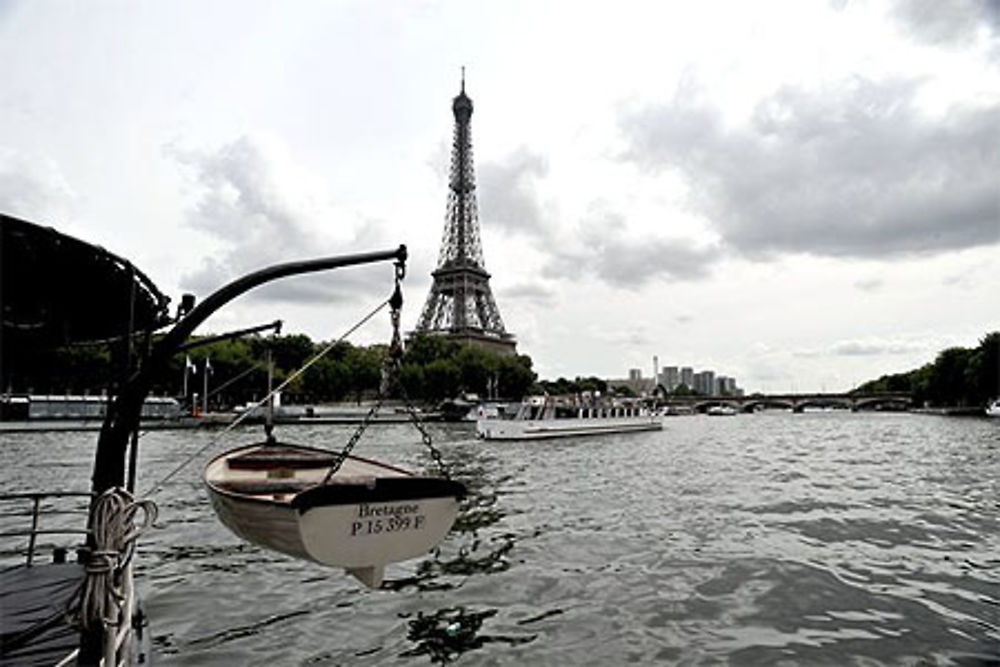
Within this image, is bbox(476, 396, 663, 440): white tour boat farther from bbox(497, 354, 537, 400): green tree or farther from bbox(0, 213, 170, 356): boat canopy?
bbox(0, 213, 170, 356): boat canopy

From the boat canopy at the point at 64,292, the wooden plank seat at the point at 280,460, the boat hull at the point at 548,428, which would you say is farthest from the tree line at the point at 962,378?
the boat canopy at the point at 64,292

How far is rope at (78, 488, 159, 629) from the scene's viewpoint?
448 cm

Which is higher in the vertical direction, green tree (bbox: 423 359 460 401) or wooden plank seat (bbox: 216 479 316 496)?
green tree (bbox: 423 359 460 401)

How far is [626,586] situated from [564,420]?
51736mm

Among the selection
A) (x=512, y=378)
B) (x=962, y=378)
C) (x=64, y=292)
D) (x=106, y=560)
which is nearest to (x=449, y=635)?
(x=106, y=560)

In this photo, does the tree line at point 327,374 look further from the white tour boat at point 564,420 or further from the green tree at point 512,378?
the white tour boat at point 564,420

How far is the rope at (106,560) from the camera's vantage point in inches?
177

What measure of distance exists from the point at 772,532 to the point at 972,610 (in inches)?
244

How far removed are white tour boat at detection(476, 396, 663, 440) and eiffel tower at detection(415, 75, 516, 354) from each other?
176 ft

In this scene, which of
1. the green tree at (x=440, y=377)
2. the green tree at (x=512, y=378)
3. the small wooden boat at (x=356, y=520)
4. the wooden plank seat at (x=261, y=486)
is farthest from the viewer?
the green tree at (x=512, y=378)

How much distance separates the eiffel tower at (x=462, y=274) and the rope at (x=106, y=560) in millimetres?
124598

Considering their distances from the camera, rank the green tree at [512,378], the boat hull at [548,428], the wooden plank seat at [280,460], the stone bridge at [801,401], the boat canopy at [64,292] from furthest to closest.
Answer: the stone bridge at [801,401], the green tree at [512,378], the boat hull at [548,428], the wooden plank seat at [280,460], the boat canopy at [64,292]

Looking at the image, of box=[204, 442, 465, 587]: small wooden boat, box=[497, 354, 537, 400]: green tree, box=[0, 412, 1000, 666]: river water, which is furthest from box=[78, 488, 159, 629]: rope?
box=[497, 354, 537, 400]: green tree

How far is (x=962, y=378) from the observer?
107 m
